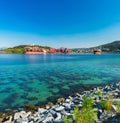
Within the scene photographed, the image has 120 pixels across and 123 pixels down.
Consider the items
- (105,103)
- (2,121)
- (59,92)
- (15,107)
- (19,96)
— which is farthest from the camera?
(59,92)

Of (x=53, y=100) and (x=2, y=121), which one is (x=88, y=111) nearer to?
(x=2, y=121)

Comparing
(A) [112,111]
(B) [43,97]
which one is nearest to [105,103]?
(A) [112,111]

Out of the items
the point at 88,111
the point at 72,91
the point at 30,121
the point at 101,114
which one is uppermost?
the point at 88,111

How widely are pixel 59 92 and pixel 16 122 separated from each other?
461 inches

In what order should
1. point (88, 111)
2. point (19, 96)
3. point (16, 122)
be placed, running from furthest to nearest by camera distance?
point (19, 96) → point (16, 122) → point (88, 111)

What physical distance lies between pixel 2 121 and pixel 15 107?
407 centimetres

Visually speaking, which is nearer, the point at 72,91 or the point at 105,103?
the point at 105,103

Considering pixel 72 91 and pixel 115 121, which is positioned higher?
pixel 115 121

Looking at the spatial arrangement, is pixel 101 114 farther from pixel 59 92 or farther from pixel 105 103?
pixel 59 92

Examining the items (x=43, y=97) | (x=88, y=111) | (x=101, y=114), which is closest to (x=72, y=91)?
(x=43, y=97)

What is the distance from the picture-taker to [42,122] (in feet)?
32.8

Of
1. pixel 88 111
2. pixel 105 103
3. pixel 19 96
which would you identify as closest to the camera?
pixel 88 111

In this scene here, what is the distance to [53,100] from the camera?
19094 mm

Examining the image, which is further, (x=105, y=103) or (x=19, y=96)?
(x=19, y=96)
